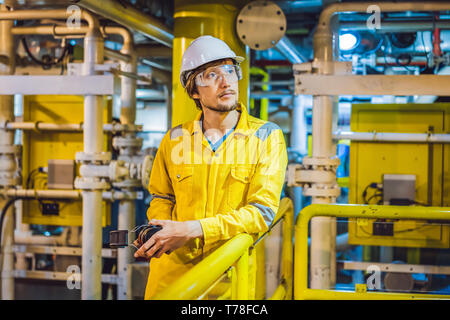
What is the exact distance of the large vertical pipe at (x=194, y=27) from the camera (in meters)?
3.10

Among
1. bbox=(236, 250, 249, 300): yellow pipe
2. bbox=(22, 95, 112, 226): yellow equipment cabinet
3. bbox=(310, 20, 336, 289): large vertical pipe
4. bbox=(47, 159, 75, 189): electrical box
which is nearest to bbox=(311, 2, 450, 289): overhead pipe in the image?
bbox=(310, 20, 336, 289): large vertical pipe

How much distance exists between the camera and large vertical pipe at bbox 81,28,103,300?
365 centimetres

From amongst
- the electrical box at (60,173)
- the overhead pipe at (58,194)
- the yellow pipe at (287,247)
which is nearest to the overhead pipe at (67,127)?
the electrical box at (60,173)

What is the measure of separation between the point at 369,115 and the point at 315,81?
825 millimetres

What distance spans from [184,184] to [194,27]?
53.2 inches

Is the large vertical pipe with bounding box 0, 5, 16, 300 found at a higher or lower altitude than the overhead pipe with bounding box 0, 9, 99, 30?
lower

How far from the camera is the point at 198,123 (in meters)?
2.30

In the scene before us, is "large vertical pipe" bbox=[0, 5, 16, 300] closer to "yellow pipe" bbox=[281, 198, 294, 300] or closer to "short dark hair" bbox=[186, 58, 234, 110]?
"short dark hair" bbox=[186, 58, 234, 110]

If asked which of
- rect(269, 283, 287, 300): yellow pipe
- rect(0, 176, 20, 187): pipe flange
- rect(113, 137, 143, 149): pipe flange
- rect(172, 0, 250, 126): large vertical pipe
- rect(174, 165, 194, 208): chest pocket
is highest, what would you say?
rect(172, 0, 250, 126): large vertical pipe

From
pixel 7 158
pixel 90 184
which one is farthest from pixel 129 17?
pixel 7 158

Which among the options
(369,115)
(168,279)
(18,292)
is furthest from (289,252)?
(18,292)

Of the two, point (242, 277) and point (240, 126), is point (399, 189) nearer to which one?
point (240, 126)

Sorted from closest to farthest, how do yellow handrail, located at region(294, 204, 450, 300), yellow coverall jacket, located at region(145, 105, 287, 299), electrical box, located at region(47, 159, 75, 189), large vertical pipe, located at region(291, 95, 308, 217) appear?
1. yellow coverall jacket, located at region(145, 105, 287, 299)
2. yellow handrail, located at region(294, 204, 450, 300)
3. electrical box, located at region(47, 159, 75, 189)
4. large vertical pipe, located at region(291, 95, 308, 217)

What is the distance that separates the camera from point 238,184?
2162 mm
